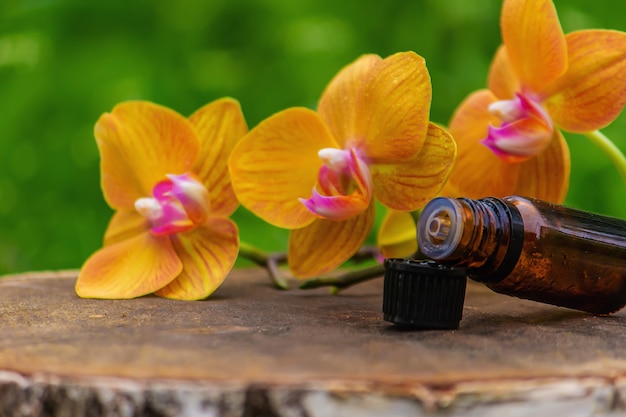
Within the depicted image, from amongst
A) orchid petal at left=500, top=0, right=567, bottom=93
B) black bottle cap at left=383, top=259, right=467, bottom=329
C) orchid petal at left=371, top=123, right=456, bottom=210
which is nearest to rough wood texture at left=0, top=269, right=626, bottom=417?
black bottle cap at left=383, top=259, right=467, bottom=329

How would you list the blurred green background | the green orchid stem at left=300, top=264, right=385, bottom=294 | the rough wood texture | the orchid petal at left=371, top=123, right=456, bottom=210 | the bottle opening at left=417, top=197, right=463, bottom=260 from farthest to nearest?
the blurred green background
the green orchid stem at left=300, top=264, right=385, bottom=294
the orchid petal at left=371, top=123, right=456, bottom=210
the bottle opening at left=417, top=197, right=463, bottom=260
the rough wood texture

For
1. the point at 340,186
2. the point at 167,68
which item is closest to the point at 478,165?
the point at 340,186

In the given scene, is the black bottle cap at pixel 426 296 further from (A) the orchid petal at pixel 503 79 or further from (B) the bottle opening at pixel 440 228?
(A) the orchid petal at pixel 503 79

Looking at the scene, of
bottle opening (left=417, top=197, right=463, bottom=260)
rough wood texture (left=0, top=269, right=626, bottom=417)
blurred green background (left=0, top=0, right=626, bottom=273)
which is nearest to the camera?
rough wood texture (left=0, top=269, right=626, bottom=417)

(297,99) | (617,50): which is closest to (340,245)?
(617,50)

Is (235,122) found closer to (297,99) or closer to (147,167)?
(147,167)

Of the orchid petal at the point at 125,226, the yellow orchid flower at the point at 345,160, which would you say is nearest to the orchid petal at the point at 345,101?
the yellow orchid flower at the point at 345,160

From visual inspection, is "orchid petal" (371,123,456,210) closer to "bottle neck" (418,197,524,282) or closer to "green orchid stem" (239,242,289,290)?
"bottle neck" (418,197,524,282)
